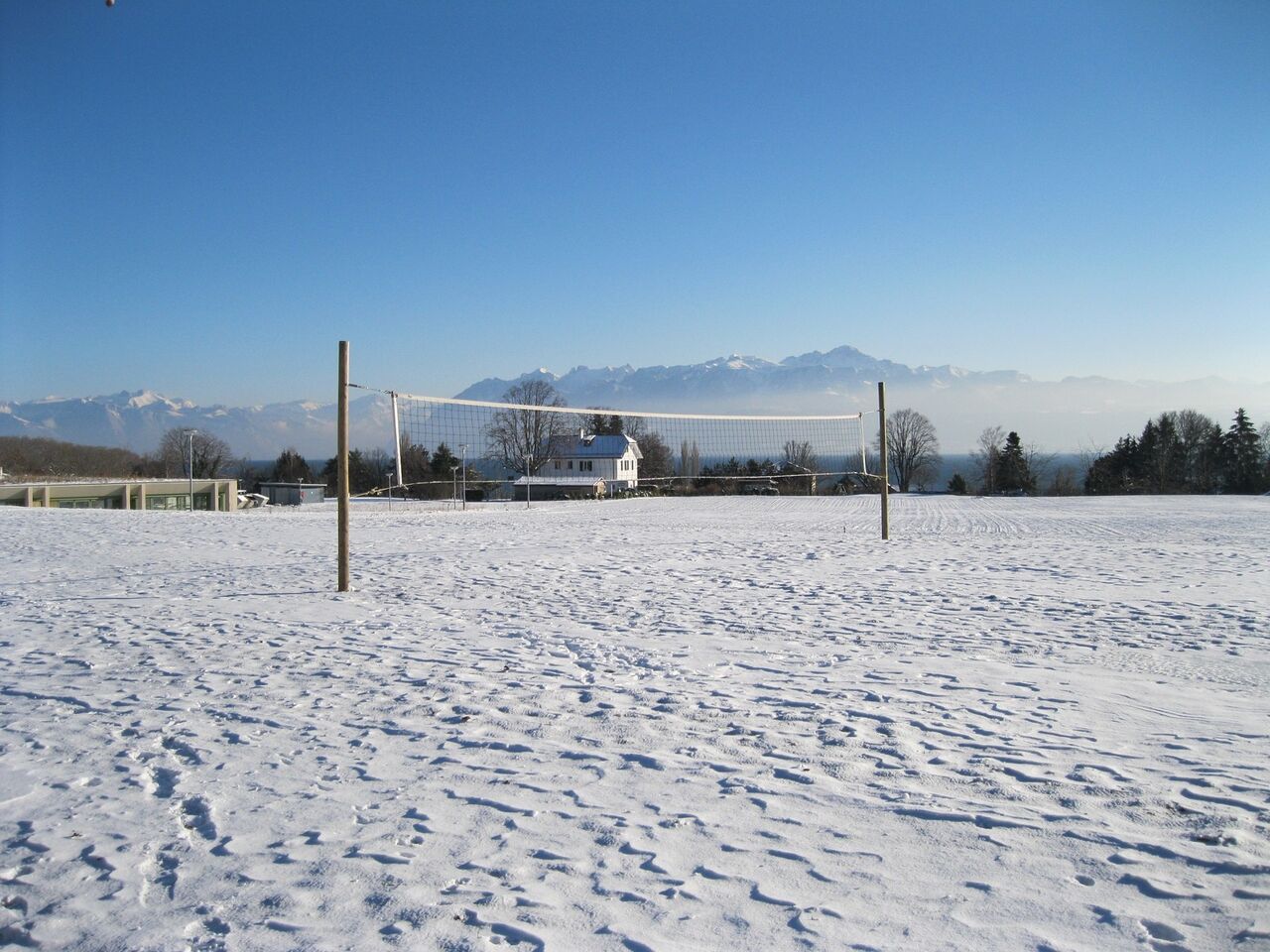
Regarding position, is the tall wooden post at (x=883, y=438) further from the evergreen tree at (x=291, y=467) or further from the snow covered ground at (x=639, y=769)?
the evergreen tree at (x=291, y=467)

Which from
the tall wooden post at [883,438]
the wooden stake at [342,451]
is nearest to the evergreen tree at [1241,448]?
the tall wooden post at [883,438]

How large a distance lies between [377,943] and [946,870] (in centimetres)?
168

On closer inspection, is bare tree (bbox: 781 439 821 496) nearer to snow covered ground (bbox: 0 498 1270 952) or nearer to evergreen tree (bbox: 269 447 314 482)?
snow covered ground (bbox: 0 498 1270 952)

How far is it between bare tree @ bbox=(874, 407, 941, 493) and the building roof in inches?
1244

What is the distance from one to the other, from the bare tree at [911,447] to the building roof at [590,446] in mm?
31591

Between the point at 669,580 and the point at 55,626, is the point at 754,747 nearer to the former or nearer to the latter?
the point at 669,580

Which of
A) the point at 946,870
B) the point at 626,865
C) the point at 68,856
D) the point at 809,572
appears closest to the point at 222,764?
the point at 68,856

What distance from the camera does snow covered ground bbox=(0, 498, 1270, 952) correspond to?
2.22 meters

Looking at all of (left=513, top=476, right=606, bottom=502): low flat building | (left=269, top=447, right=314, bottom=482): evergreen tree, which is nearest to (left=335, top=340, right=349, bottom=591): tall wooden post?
(left=513, top=476, right=606, bottom=502): low flat building

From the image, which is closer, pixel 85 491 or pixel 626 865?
pixel 626 865

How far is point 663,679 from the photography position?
452cm

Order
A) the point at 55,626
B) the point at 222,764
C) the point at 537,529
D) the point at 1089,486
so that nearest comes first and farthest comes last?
1. the point at 222,764
2. the point at 55,626
3. the point at 537,529
4. the point at 1089,486

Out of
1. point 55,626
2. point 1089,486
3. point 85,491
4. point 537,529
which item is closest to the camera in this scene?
point 55,626

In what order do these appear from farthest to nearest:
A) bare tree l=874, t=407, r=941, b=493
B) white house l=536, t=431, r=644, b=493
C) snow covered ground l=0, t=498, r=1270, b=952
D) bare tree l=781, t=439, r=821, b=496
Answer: bare tree l=874, t=407, r=941, b=493 → white house l=536, t=431, r=644, b=493 → bare tree l=781, t=439, r=821, b=496 → snow covered ground l=0, t=498, r=1270, b=952
